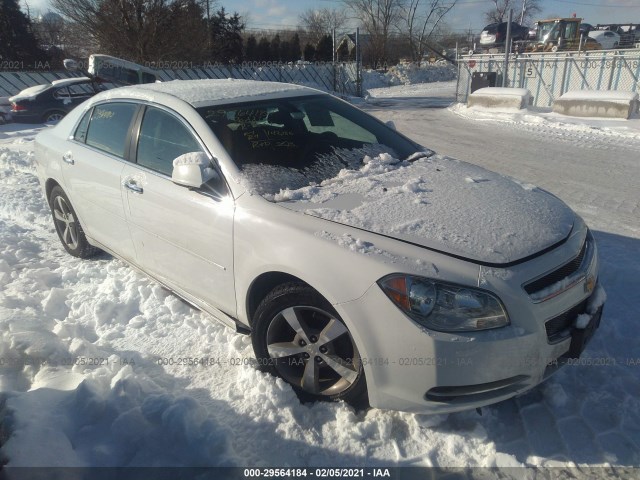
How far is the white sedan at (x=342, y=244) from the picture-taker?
2.04 m

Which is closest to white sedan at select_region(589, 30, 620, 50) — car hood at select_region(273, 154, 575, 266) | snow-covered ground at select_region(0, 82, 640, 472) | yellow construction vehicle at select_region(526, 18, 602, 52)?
yellow construction vehicle at select_region(526, 18, 602, 52)

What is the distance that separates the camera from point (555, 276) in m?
2.19

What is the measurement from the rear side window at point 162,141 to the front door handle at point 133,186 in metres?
0.15

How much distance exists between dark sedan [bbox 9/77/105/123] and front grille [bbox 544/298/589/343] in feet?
45.9

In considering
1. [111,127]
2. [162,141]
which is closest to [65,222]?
[111,127]

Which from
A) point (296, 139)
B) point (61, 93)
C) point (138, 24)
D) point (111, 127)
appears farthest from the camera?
point (138, 24)

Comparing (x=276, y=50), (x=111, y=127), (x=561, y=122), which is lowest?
(x=561, y=122)

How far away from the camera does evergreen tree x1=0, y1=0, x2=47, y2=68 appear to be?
2852 centimetres

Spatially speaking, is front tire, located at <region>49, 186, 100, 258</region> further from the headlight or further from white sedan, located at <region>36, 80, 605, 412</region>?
the headlight

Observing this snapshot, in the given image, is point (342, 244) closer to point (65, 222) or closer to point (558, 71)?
point (65, 222)

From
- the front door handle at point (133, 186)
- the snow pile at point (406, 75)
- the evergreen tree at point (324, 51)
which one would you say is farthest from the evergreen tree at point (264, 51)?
the front door handle at point (133, 186)

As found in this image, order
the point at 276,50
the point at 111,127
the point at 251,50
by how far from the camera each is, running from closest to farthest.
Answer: the point at 111,127
the point at 251,50
the point at 276,50

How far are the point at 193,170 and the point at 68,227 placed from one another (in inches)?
98.6

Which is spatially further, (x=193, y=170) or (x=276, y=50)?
(x=276, y=50)
